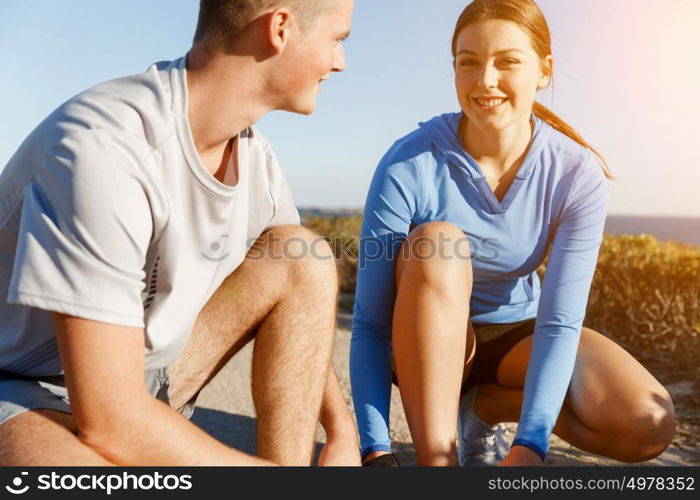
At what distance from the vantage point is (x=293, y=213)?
7.29ft

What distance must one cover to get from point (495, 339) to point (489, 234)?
355 millimetres

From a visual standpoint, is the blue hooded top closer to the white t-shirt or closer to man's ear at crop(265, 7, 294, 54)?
the white t-shirt

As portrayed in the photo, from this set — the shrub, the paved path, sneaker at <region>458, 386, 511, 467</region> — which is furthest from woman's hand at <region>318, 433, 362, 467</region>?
the shrub

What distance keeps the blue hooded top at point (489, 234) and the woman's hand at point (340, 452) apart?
158mm

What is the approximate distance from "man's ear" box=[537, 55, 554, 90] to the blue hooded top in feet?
0.47

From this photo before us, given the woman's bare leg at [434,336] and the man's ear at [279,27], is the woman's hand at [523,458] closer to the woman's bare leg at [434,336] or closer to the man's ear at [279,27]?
the woman's bare leg at [434,336]

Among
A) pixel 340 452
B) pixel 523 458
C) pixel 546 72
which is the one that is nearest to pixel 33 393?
pixel 340 452

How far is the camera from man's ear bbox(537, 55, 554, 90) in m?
2.46

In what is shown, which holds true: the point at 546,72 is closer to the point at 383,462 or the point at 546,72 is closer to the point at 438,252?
the point at 438,252

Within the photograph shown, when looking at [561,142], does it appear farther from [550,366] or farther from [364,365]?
[364,365]

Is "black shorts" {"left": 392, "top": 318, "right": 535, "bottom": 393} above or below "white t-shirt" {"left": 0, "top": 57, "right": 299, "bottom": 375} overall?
below

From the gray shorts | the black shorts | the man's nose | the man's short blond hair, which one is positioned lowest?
the black shorts

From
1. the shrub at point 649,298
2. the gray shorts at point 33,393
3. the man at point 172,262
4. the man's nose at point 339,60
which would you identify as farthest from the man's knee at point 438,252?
the shrub at point 649,298
